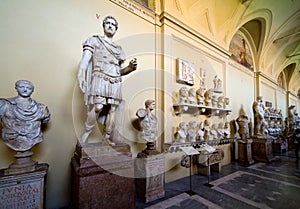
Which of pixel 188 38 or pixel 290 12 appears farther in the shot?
pixel 290 12

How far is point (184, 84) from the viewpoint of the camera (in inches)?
152

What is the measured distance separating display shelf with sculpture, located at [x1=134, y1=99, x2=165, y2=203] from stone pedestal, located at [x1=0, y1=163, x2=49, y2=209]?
4.53 feet

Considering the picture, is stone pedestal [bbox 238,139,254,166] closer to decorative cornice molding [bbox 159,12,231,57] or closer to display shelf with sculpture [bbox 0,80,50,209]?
decorative cornice molding [bbox 159,12,231,57]

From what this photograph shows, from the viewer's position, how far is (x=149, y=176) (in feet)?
7.98

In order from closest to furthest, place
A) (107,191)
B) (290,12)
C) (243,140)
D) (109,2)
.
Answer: (107,191), (109,2), (243,140), (290,12)

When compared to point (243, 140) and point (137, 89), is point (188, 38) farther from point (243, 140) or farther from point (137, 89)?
point (243, 140)

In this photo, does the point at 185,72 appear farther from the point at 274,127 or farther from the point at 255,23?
the point at 274,127

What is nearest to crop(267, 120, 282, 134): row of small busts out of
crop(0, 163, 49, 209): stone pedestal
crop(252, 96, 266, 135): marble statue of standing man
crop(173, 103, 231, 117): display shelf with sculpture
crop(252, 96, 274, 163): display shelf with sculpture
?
crop(252, 96, 266, 135): marble statue of standing man

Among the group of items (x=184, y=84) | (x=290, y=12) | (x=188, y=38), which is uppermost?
(x=290, y=12)

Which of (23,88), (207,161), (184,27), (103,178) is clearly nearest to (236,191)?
(207,161)

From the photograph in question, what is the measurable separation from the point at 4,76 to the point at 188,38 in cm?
391

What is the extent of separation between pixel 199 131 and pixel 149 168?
1956mm

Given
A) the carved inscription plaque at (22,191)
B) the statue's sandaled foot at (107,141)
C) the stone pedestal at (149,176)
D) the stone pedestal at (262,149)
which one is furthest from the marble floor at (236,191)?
the carved inscription plaque at (22,191)

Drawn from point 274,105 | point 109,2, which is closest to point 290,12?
point 274,105
